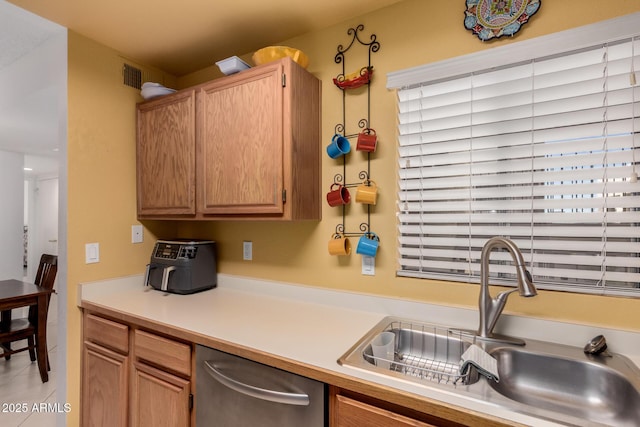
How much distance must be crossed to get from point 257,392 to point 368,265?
2.54ft

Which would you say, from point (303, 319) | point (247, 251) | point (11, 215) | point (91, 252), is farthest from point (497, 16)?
point (11, 215)

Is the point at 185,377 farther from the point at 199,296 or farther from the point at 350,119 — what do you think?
the point at 350,119

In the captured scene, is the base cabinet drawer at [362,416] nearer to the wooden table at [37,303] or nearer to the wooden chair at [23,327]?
the wooden table at [37,303]

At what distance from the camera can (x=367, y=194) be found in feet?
5.10

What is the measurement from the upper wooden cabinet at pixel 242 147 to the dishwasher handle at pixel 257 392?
715 mm

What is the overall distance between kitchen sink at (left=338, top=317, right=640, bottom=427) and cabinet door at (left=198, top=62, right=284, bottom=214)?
840 mm

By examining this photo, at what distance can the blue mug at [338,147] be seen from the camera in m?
1.61

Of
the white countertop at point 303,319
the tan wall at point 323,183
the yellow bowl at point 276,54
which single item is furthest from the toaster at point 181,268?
the yellow bowl at point 276,54

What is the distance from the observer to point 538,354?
1.13m

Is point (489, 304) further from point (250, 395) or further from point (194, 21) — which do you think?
point (194, 21)

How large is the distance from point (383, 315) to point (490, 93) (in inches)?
43.2

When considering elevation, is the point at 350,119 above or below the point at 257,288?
above

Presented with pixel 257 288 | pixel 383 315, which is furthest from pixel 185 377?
pixel 383 315

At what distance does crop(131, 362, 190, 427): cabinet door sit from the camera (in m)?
1.36
